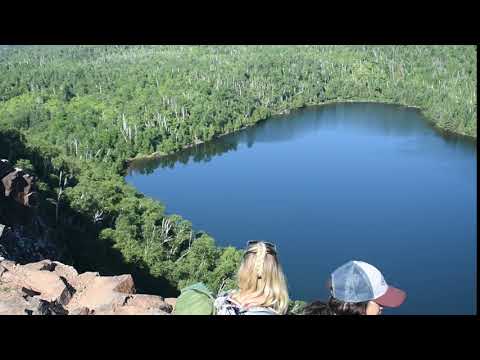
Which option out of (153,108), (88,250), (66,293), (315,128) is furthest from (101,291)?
(153,108)

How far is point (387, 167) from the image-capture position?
Answer: 44000 millimetres

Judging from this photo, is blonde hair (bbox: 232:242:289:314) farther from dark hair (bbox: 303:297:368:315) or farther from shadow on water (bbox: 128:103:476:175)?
shadow on water (bbox: 128:103:476:175)

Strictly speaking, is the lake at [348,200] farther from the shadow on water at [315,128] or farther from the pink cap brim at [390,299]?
the pink cap brim at [390,299]

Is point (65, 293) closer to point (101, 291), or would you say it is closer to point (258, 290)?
point (101, 291)

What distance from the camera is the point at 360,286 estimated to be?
9.75ft

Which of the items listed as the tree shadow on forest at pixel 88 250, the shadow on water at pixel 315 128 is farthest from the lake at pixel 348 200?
the tree shadow on forest at pixel 88 250

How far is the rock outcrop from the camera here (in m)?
7.34

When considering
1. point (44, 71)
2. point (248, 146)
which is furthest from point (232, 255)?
point (44, 71)

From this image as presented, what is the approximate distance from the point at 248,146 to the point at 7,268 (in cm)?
4598

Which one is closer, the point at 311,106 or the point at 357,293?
the point at 357,293

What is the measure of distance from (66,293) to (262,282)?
21.8 ft

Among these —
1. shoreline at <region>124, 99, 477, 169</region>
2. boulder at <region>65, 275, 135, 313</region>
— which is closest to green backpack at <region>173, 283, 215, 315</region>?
boulder at <region>65, 275, 135, 313</region>

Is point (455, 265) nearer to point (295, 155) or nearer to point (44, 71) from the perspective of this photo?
point (295, 155)

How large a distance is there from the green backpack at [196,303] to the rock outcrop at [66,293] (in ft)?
13.7
